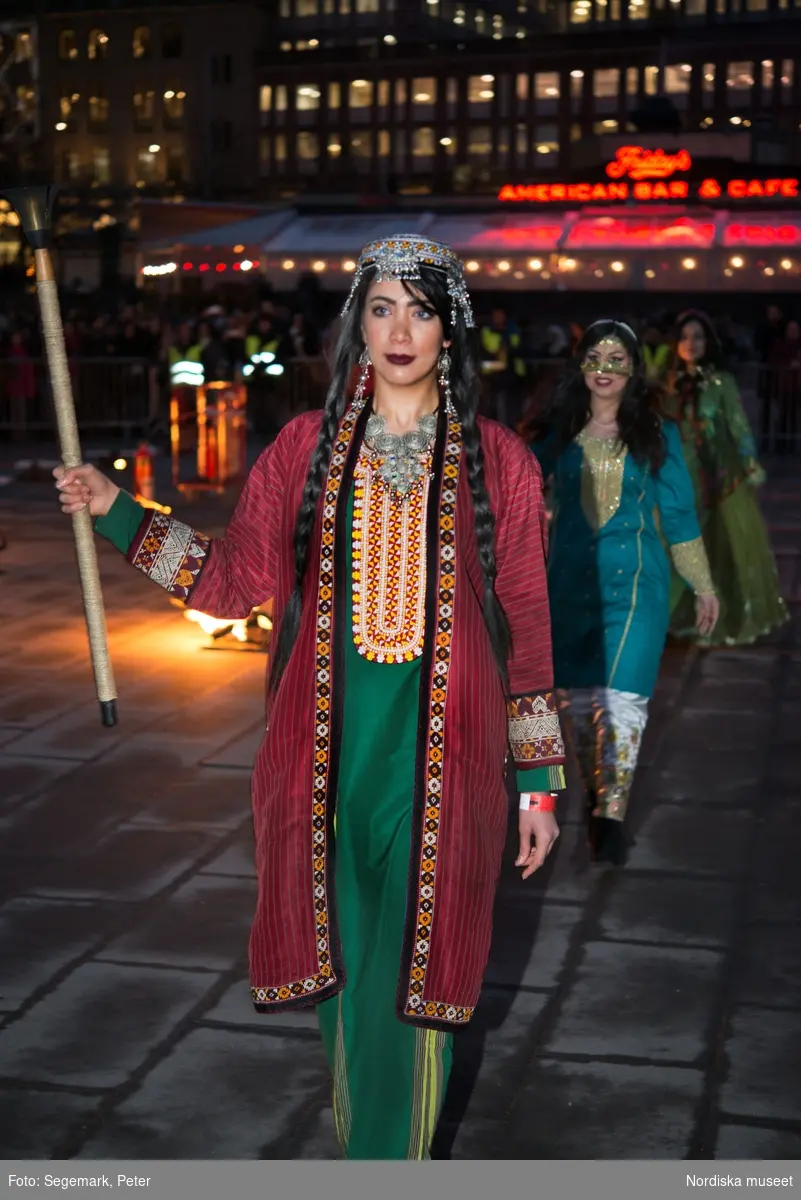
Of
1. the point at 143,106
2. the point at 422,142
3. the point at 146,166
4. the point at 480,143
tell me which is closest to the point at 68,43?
the point at 143,106

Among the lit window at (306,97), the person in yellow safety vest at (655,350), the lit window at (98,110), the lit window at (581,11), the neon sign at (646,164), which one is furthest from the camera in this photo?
the lit window at (98,110)

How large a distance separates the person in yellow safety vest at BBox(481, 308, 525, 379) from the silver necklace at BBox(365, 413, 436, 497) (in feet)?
56.7

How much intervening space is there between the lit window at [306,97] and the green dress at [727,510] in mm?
79631

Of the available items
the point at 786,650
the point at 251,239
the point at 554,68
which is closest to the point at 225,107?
the point at 554,68

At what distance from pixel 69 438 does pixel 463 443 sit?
76 cm

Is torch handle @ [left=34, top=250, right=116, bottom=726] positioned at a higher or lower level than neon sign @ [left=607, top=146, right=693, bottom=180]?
higher

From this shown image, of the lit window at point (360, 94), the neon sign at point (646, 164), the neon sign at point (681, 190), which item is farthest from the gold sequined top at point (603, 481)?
the lit window at point (360, 94)

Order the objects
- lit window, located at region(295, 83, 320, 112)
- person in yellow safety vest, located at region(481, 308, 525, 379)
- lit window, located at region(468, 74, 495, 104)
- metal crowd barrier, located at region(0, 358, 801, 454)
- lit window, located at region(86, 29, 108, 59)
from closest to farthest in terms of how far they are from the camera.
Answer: metal crowd barrier, located at region(0, 358, 801, 454)
person in yellow safety vest, located at region(481, 308, 525, 379)
lit window, located at region(468, 74, 495, 104)
lit window, located at region(295, 83, 320, 112)
lit window, located at region(86, 29, 108, 59)

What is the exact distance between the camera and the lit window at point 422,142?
83875 millimetres

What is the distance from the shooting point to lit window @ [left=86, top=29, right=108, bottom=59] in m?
97.8

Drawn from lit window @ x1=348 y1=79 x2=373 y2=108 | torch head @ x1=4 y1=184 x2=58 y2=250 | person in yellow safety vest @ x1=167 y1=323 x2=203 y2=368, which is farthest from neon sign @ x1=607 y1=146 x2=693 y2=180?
lit window @ x1=348 y1=79 x2=373 y2=108

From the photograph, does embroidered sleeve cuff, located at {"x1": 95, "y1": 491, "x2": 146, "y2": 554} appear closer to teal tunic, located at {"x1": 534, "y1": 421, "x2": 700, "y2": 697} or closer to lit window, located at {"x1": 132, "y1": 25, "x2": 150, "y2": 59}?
teal tunic, located at {"x1": 534, "y1": 421, "x2": 700, "y2": 697}

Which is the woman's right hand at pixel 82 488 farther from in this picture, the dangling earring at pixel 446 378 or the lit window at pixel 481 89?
the lit window at pixel 481 89

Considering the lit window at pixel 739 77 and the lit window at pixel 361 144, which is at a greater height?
the lit window at pixel 739 77
